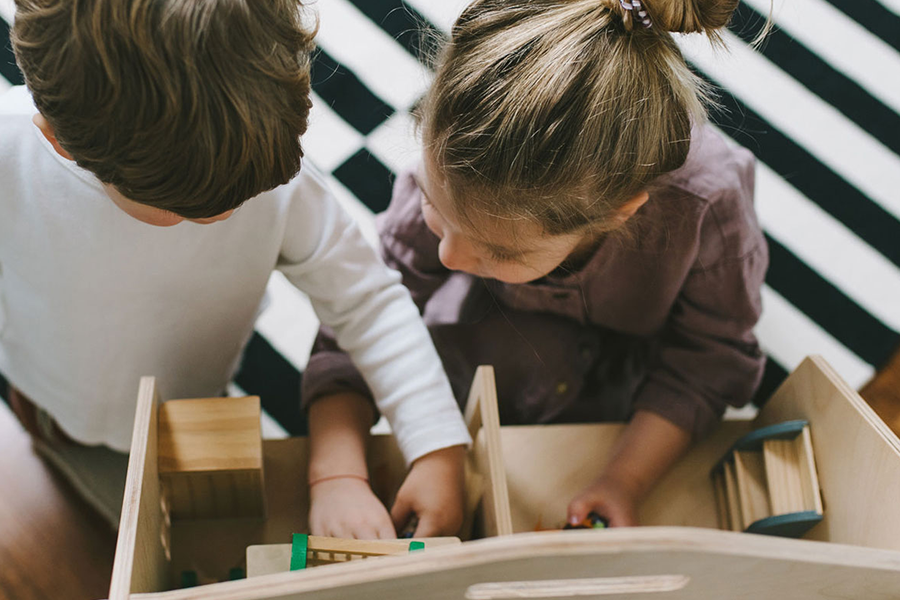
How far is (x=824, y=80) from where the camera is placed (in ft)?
4.58

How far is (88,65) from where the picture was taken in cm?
49

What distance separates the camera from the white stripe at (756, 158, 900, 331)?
1.30 metres

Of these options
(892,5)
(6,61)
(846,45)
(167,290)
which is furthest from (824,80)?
(6,61)

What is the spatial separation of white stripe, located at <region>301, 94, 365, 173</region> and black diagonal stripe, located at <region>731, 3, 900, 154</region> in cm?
64

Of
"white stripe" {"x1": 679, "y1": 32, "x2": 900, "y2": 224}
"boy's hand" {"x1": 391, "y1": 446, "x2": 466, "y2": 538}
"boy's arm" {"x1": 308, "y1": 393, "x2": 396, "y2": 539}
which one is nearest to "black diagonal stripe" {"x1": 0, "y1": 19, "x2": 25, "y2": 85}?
"boy's arm" {"x1": 308, "y1": 393, "x2": 396, "y2": 539}

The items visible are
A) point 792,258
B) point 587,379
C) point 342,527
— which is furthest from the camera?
point 792,258

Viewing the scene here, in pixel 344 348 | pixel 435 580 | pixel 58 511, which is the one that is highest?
pixel 344 348

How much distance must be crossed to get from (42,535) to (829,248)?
3.91 feet

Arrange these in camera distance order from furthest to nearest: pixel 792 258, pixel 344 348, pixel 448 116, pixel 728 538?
pixel 792 258 < pixel 344 348 < pixel 448 116 < pixel 728 538

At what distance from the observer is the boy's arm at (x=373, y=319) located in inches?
31.4

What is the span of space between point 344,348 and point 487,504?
24cm

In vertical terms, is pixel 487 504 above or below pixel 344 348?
below


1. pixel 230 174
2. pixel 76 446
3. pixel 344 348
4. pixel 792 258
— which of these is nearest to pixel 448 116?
pixel 230 174

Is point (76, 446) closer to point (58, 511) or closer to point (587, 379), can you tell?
point (58, 511)
